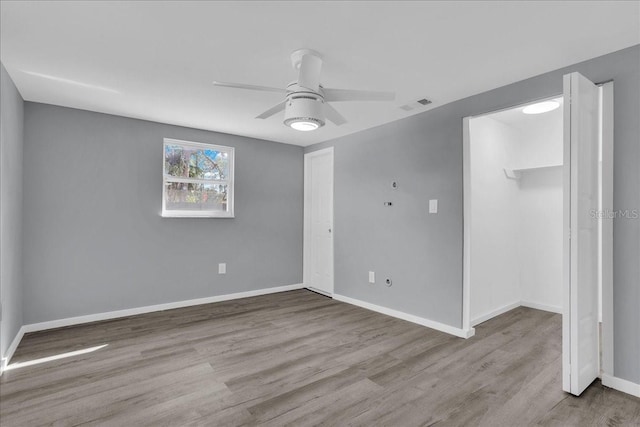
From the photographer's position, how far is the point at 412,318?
3.58 m

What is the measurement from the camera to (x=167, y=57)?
2.33 m

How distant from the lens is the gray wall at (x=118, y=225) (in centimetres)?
327

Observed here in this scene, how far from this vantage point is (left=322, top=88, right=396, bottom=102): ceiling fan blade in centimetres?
216

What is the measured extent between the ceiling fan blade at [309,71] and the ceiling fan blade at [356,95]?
10 cm

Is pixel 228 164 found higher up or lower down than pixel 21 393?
higher up

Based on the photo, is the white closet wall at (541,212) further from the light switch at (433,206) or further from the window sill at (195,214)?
the window sill at (195,214)

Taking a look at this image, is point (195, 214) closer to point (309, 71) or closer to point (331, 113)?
point (331, 113)

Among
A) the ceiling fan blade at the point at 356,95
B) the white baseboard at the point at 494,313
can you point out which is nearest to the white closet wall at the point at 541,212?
the white baseboard at the point at 494,313

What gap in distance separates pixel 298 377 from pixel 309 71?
2.20 meters

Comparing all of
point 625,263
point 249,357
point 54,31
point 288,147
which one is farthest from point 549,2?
point 288,147

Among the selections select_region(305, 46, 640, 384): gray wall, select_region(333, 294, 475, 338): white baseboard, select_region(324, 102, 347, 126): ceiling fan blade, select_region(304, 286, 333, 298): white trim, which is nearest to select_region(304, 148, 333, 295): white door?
select_region(304, 286, 333, 298): white trim

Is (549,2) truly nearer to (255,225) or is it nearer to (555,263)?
(555,263)

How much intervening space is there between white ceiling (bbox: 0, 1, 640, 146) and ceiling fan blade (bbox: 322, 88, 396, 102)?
27cm

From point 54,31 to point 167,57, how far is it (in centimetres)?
64
